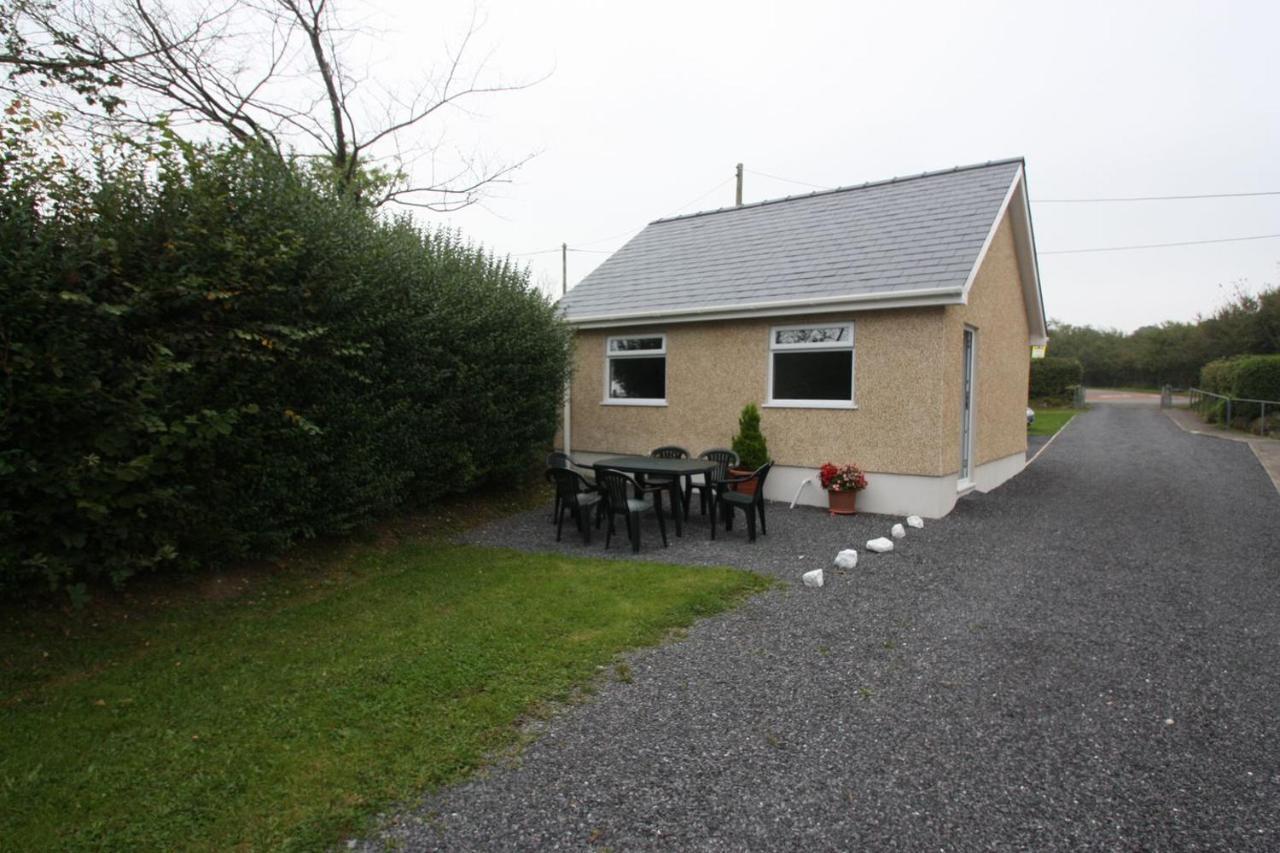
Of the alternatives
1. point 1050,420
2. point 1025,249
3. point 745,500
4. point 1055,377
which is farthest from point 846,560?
point 1055,377

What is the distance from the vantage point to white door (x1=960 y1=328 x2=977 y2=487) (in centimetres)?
970

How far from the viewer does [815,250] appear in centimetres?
1027

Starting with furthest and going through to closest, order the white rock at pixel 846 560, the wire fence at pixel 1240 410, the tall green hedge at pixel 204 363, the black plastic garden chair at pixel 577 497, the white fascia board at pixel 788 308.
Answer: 1. the wire fence at pixel 1240 410
2. the white fascia board at pixel 788 308
3. the black plastic garden chair at pixel 577 497
4. the white rock at pixel 846 560
5. the tall green hedge at pixel 204 363

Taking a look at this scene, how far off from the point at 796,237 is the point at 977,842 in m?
9.88

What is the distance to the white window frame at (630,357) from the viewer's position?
35.4 feet

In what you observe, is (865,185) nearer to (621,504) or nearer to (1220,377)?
(621,504)

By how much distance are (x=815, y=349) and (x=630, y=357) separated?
10.6 ft

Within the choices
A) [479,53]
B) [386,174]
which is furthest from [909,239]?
[386,174]

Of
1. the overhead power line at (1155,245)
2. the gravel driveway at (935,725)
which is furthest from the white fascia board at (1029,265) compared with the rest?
the overhead power line at (1155,245)

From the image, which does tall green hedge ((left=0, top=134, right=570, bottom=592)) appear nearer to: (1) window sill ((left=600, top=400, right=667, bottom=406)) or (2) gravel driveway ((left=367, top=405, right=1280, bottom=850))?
(2) gravel driveway ((left=367, top=405, right=1280, bottom=850))

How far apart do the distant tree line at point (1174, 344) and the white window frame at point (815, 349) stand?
3074 cm

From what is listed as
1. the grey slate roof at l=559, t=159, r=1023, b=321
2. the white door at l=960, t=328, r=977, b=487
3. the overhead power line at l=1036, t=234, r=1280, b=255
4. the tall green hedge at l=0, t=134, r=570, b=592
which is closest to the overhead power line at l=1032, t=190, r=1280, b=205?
the overhead power line at l=1036, t=234, r=1280, b=255

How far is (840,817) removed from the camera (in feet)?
8.21

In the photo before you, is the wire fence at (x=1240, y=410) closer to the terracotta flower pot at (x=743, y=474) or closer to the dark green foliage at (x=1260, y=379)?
the dark green foliage at (x=1260, y=379)
